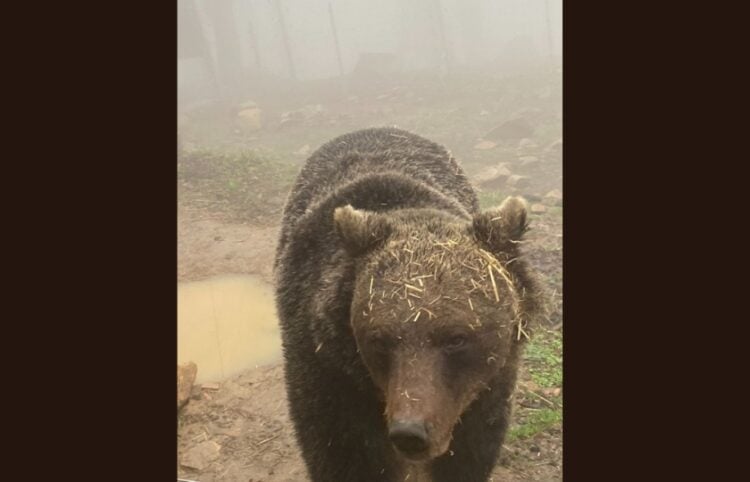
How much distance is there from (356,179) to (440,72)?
8.86 meters

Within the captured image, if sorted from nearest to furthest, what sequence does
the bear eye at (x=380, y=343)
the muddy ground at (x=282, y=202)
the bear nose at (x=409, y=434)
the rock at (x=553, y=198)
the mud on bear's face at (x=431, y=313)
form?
the bear nose at (x=409, y=434) < the mud on bear's face at (x=431, y=313) < the bear eye at (x=380, y=343) < the muddy ground at (x=282, y=202) < the rock at (x=553, y=198)

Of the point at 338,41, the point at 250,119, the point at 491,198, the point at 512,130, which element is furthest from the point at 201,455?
the point at 338,41

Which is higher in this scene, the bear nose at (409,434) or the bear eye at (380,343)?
the bear eye at (380,343)

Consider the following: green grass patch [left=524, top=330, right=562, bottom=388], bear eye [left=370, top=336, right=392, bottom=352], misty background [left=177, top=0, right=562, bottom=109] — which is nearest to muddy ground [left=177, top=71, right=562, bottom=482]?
green grass patch [left=524, top=330, right=562, bottom=388]

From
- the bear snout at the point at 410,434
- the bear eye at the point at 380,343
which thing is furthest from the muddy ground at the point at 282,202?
the bear snout at the point at 410,434

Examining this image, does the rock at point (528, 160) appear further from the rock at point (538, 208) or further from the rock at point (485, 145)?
the rock at point (538, 208)

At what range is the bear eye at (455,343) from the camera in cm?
302

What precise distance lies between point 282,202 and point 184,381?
12.6 ft

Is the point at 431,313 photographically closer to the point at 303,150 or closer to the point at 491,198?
the point at 491,198

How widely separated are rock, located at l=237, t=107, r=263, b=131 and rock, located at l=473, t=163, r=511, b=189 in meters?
5.67

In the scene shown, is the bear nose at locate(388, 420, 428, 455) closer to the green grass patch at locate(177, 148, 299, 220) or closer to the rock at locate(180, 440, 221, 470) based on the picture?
the rock at locate(180, 440, 221, 470)

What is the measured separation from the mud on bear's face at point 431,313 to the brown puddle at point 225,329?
314 cm

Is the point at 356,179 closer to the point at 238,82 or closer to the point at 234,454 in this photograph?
the point at 234,454

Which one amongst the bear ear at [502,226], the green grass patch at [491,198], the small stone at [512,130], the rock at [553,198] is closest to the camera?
the bear ear at [502,226]
